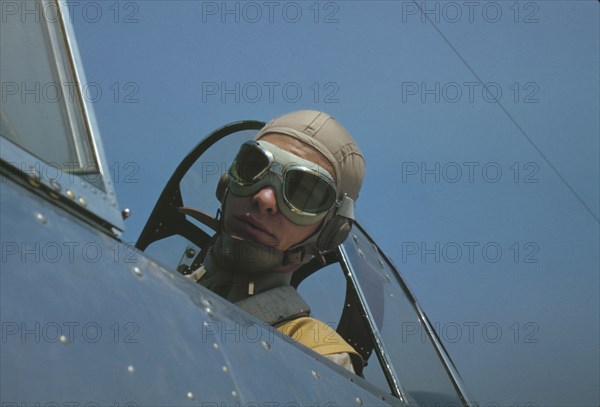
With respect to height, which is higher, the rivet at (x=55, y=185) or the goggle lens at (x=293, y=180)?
the rivet at (x=55, y=185)

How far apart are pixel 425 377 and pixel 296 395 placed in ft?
4.47

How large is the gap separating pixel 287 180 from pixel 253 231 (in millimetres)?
214

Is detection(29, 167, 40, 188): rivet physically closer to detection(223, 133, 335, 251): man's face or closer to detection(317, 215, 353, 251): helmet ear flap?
detection(223, 133, 335, 251): man's face

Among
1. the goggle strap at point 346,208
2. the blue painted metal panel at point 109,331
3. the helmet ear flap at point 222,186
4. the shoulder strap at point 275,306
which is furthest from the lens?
the helmet ear flap at point 222,186

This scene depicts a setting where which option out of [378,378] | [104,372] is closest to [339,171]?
[378,378]

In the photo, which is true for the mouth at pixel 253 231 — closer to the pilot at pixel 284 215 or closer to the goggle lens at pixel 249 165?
the pilot at pixel 284 215

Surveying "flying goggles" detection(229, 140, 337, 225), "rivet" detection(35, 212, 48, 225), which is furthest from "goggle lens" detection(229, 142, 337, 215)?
"rivet" detection(35, 212, 48, 225)

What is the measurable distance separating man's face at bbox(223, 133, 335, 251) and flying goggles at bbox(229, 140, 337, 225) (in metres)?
0.03

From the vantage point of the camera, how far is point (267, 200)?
3.01 meters

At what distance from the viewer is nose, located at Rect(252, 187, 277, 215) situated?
9.89ft

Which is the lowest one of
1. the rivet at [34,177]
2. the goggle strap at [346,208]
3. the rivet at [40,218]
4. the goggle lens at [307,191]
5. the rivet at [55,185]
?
the goggle strap at [346,208]

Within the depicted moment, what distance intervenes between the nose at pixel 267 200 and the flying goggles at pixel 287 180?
0.01 meters

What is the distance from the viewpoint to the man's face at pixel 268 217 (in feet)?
9.96

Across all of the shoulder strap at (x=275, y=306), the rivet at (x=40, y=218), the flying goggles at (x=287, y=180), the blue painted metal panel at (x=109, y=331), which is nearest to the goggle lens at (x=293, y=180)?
the flying goggles at (x=287, y=180)
